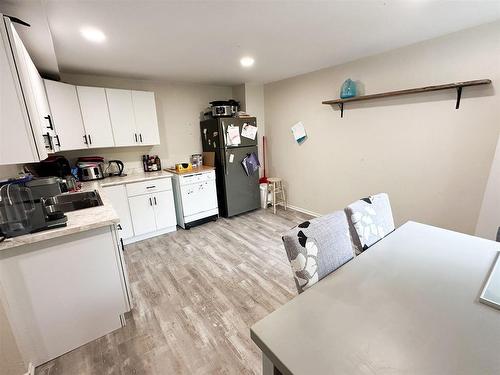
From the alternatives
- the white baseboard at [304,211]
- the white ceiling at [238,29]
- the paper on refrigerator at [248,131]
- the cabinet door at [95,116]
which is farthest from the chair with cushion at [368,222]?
the cabinet door at [95,116]

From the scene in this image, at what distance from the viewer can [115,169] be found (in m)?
3.42

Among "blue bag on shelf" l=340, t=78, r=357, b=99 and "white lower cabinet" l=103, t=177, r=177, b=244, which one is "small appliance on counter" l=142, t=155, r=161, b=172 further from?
"blue bag on shelf" l=340, t=78, r=357, b=99

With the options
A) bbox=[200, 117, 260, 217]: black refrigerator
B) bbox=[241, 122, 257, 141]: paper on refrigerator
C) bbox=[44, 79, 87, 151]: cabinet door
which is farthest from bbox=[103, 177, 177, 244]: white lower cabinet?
bbox=[241, 122, 257, 141]: paper on refrigerator

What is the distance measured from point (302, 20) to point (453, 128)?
5.90 ft

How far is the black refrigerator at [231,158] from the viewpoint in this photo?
3.60 meters

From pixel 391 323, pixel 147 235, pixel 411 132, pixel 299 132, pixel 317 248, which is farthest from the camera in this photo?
pixel 299 132

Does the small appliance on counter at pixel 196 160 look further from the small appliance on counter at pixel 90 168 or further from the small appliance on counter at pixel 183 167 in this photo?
the small appliance on counter at pixel 90 168

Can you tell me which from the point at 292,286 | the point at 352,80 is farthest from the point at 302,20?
the point at 292,286

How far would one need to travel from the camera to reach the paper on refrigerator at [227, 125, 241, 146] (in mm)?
3588

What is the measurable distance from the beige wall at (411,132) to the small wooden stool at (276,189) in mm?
633

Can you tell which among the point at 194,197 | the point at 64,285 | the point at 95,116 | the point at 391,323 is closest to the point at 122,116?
the point at 95,116

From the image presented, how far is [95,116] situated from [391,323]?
3.53m

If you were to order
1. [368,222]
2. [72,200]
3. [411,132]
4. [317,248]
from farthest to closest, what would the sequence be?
1. [411,132]
2. [72,200]
3. [368,222]
4. [317,248]

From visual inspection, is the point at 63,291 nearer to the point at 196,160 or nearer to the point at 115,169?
the point at 115,169
